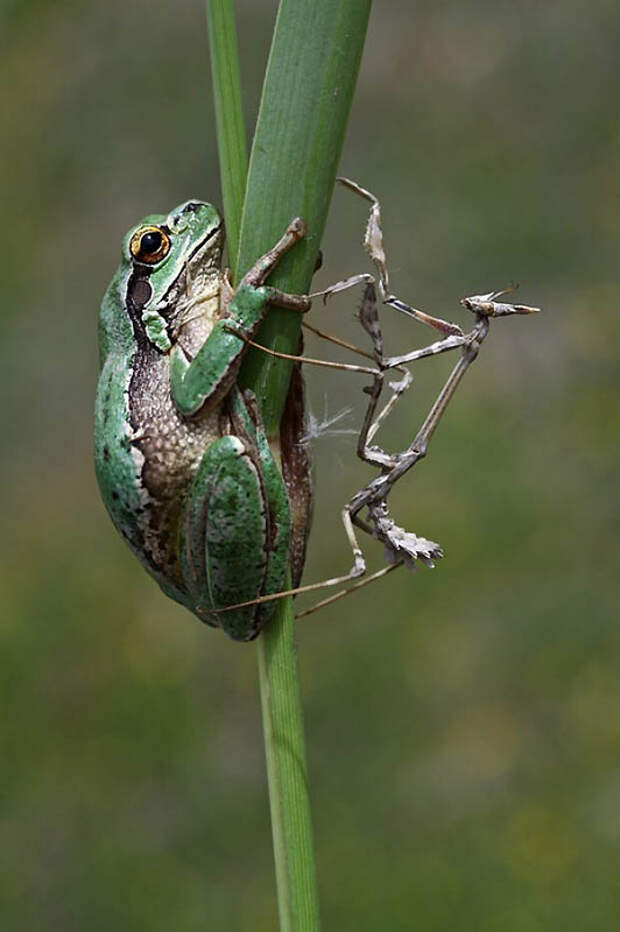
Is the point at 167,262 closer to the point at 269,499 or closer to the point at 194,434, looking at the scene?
the point at 194,434

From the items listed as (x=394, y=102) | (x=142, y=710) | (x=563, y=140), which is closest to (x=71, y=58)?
(x=394, y=102)

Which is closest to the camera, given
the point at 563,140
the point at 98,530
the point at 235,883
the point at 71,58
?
the point at 235,883

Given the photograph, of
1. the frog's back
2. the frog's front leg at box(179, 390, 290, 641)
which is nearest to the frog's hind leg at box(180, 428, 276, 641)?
the frog's front leg at box(179, 390, 290, 641)

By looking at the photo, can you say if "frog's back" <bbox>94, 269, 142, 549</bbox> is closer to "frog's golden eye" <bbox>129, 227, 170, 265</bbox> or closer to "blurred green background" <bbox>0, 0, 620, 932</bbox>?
"frog's golden eye" <bbox>129, 227, 170, 265</bbox>

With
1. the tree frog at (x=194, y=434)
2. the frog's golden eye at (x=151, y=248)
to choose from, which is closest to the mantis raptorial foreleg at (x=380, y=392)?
the tree frog at (x=194, y=434)

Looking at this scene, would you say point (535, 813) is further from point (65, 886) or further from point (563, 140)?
point (563, 140)

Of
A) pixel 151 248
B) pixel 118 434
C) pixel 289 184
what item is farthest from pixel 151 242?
pixel 289 184
